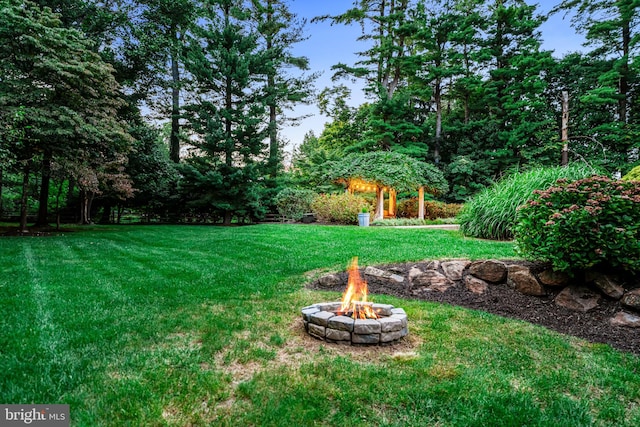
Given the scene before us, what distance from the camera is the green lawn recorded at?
72.7 inches

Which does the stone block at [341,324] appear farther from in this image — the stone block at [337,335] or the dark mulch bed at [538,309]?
the dark mulch bed at [538,309]

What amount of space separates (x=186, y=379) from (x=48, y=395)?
743mm

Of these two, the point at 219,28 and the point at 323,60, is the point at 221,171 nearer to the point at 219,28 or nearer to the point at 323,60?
the point at 219,28

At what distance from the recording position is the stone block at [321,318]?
2.84 m

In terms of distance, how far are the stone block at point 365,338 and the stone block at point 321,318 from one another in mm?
259

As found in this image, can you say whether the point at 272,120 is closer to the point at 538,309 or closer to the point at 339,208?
the point at 339,208

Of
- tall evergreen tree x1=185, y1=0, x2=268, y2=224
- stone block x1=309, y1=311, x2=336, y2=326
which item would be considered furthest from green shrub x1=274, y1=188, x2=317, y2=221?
stone block x1=309, y1=311, x2=336, y2=326

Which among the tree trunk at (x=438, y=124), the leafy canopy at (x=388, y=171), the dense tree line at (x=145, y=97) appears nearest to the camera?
the dense tree line at (x=145, y=97)

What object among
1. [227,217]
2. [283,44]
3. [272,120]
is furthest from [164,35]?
[227,217]

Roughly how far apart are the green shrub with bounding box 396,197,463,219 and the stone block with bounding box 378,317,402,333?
1505cm

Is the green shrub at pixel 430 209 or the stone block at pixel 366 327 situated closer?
the stone block at pixel 366 327

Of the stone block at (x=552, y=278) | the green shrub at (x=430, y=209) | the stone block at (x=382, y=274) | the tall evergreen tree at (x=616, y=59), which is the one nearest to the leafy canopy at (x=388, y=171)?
the green shrub at (x=430, y=209)

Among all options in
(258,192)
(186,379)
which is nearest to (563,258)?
(186,379)

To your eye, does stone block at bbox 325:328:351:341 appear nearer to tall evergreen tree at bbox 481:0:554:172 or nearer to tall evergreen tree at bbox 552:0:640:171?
tall evergreen tree at bbox 552:0:640:171
